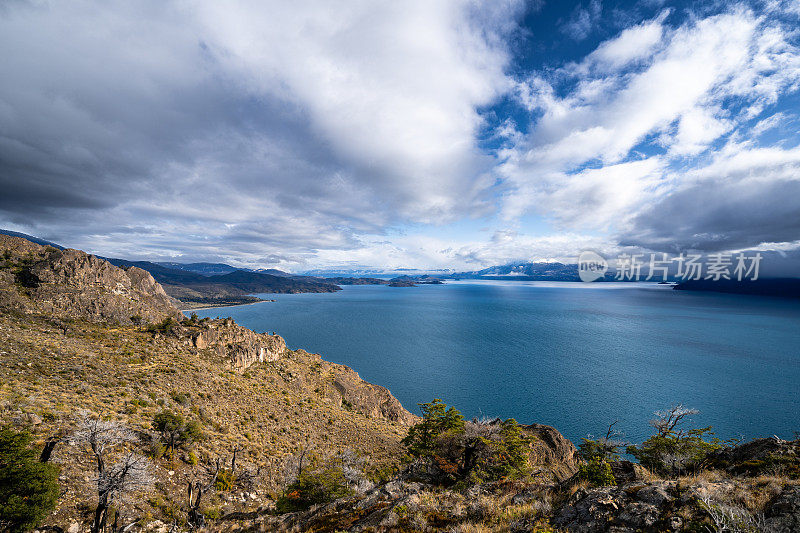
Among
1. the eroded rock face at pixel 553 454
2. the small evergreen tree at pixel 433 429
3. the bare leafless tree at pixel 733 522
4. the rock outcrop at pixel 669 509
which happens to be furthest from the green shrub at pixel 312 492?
the eroded rock face at pixel 553 454

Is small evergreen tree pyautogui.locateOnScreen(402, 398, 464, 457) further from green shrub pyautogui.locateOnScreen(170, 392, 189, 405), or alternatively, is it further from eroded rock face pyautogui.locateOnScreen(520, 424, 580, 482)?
green shrub pyautogui.locateOnScreen(170, 392, 189, 405)

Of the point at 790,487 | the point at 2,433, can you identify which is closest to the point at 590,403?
the point at 790,487

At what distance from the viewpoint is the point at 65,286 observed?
4156 cm

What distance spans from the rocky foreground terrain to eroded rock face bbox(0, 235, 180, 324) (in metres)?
0.24

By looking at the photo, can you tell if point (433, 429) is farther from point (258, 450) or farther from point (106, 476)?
point (106, 476)

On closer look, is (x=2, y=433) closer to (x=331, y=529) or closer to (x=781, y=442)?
(x=331, y=529)

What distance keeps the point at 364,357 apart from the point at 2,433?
94.2 meters

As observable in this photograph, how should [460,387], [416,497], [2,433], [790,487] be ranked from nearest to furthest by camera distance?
[790,487] → [416,497] → [2,433] → [460,387]

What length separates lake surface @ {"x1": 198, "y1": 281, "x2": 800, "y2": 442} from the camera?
6094 cm

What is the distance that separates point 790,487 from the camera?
320 inches

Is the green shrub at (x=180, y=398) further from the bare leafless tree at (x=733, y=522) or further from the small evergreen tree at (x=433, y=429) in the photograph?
the bare leafless tree at (x=733, y=522)

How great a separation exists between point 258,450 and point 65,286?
3955 centimetres

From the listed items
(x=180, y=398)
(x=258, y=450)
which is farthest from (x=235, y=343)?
(x=258, y=450)

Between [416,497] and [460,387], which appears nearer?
[416,497]
